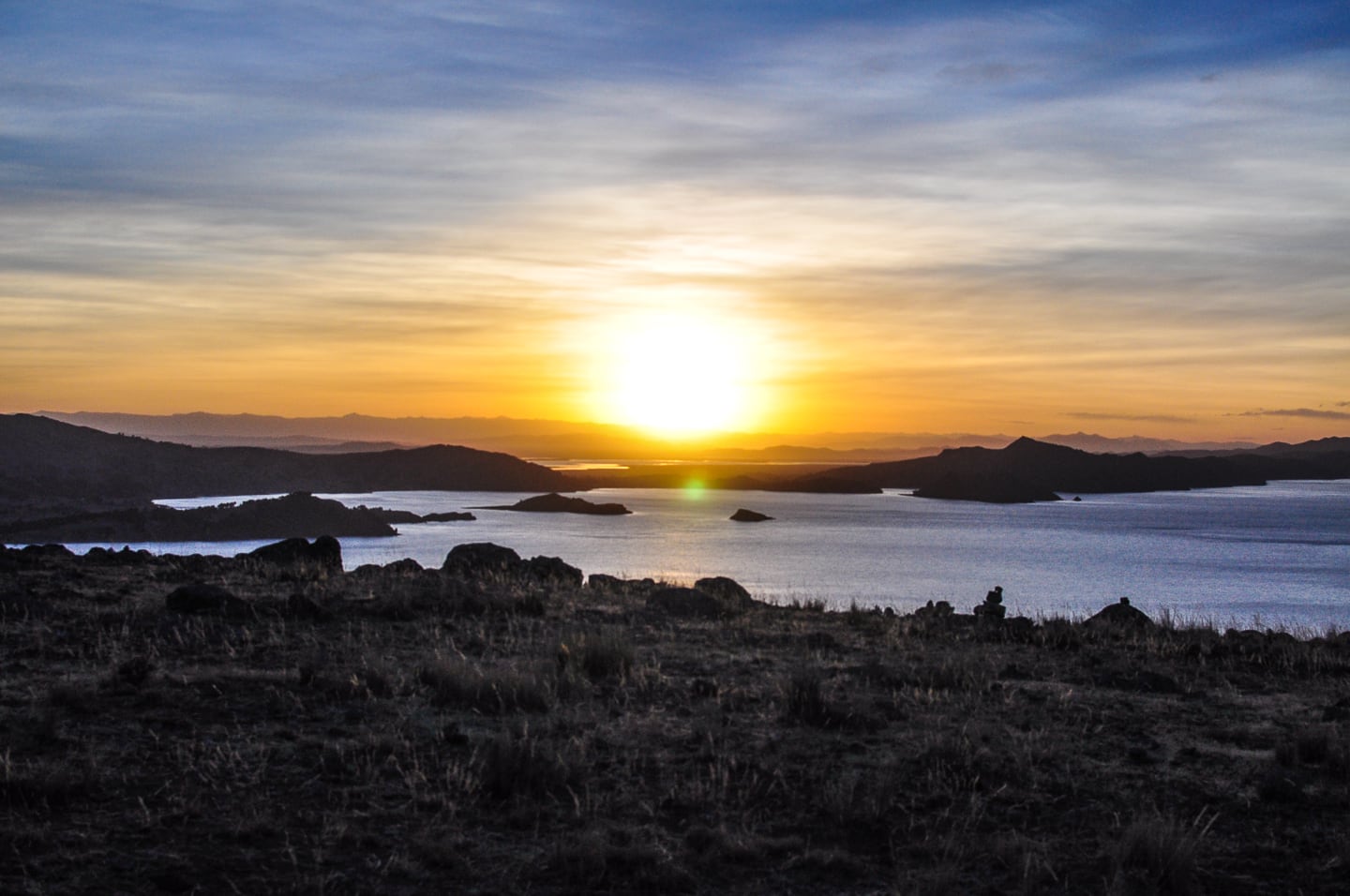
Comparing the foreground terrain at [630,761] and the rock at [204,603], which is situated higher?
the rock at [204,603]

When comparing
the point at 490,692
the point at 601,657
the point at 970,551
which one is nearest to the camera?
the point at 490,692

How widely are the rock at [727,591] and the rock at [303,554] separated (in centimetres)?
677

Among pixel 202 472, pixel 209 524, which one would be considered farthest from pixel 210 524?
pixel 202 472

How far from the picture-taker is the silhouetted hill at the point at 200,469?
112 metres

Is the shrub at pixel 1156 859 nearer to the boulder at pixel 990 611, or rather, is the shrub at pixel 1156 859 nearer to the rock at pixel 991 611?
the boulder at pixel 990 611

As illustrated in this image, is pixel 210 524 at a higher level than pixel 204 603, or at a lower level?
lower

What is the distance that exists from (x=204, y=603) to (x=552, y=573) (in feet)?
24.1

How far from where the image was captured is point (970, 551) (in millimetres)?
87938

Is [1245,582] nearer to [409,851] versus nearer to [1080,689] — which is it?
[1080,689]

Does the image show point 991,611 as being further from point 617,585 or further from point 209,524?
point 209,524

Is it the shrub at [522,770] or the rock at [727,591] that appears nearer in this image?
the shrub at [522,770]

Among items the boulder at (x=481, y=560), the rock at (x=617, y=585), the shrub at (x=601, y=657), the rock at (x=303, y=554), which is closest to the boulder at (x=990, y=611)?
the rock at (x=617, y=585)

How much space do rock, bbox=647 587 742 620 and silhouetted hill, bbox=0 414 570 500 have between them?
10026 cm

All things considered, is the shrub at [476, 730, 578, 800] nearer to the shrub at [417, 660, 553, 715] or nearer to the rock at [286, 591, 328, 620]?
the shrub at [417, 660, 553, 715]
